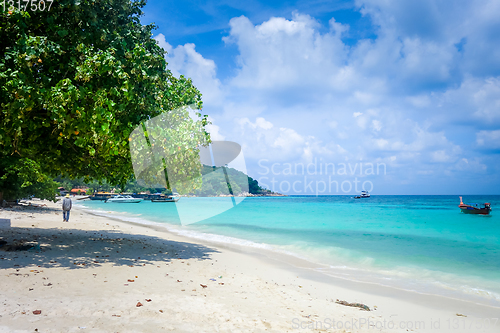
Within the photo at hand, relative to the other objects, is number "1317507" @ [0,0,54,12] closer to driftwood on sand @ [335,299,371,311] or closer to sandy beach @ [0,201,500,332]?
sandy beach @ [0,201,500,332]

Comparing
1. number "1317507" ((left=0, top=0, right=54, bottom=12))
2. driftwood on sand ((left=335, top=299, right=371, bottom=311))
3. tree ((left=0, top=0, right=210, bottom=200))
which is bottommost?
driftwood on sand ((left=335, top=299, right=371, bottom=311))

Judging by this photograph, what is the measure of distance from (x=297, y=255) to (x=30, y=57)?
1424cm

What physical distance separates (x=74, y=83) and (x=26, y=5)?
6.97 ft

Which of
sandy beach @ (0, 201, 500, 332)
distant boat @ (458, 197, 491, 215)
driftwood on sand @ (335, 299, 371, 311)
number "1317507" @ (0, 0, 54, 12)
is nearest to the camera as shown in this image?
sandy beach @ (0, 201, 500, 332)

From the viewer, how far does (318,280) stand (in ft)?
35.6

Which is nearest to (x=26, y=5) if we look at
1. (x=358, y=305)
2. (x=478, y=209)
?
(x=358, y=305)

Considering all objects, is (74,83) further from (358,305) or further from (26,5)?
(358,305)

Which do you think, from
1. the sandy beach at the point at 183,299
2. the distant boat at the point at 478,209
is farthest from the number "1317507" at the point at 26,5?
the distant boat at the point at 478,209

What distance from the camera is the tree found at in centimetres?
730

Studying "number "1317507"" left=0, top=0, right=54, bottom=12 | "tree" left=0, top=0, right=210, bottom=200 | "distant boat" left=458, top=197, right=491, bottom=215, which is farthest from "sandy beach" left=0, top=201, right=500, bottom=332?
"distant boat" left=458, top=197, right=491, bottom=215

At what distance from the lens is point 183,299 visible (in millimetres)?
6359

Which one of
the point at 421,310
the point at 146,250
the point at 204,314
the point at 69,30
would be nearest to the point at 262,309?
the point at 204,314

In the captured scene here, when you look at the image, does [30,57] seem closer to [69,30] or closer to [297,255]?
[69,30]

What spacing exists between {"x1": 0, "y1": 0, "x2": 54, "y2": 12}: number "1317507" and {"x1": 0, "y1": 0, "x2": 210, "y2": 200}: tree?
185mm
